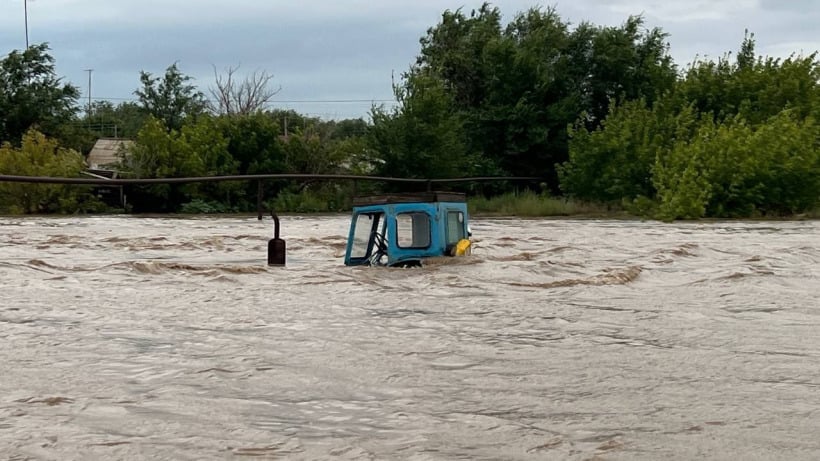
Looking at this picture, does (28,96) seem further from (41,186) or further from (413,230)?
(413,230)

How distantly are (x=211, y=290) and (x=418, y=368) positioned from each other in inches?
174

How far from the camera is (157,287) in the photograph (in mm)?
9852

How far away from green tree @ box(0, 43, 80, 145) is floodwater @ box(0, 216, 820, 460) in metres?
29.7

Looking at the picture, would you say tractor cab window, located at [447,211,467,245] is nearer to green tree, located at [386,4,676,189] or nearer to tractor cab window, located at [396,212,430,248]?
tractor cab window, located at [396,212,430,248]

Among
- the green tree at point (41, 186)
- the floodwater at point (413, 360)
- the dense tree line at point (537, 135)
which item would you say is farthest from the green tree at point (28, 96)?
the floodwater at point (413, 360)

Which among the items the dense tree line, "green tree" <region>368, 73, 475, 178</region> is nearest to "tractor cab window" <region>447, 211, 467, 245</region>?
the dense tree line

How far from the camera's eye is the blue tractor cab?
10781 millimetres

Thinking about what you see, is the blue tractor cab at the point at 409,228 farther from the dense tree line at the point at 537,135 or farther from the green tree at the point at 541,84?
the green tree at the point at 541,84

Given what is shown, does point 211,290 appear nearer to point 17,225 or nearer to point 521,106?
point 17,225

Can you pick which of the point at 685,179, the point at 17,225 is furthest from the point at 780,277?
the point at 17,225

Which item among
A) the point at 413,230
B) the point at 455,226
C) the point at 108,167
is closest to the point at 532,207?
the point at 455,226

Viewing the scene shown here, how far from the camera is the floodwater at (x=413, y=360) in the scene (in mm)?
4062

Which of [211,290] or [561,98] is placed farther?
[561,98]

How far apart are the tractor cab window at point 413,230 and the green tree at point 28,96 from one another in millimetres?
31320
